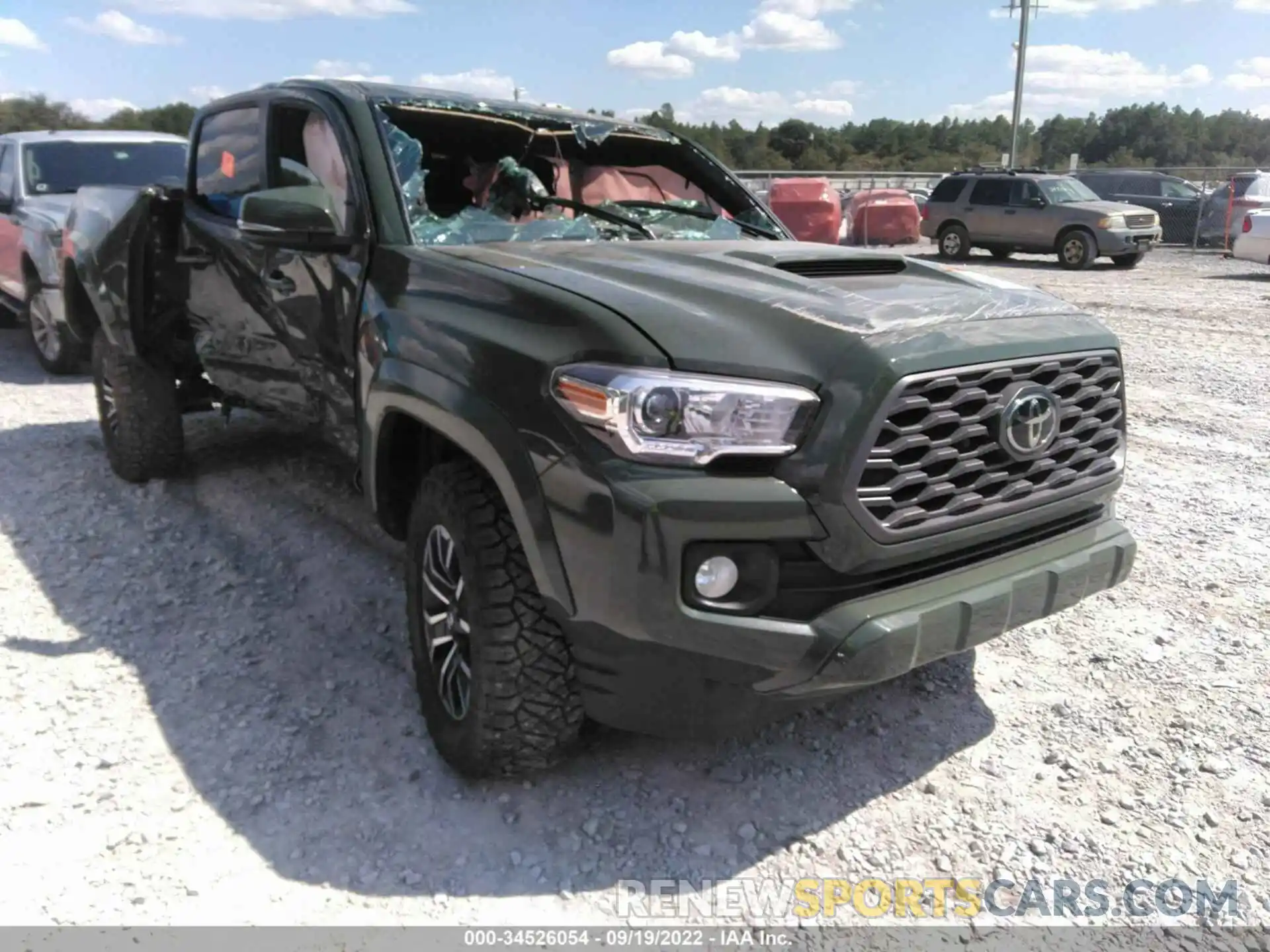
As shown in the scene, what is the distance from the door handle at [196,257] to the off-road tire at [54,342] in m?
3.28

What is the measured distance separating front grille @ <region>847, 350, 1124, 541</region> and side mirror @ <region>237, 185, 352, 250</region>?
1.86 m

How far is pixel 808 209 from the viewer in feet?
64.5

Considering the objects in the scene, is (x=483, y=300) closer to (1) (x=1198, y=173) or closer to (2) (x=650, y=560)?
(2) (x=650, y=560)

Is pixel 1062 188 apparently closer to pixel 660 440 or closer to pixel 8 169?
pixel 8 169

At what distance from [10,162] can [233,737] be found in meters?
7.44

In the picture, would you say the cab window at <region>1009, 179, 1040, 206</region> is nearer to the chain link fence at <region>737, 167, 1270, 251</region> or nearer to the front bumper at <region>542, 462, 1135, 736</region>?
the chain link fence at <region>737, 167, 1270, 251</region>

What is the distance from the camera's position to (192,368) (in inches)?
203

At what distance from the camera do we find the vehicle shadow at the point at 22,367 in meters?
7.88

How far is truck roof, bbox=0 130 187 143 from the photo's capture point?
27.7 feet

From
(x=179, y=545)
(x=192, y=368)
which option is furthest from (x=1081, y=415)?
(x=192, y=368)

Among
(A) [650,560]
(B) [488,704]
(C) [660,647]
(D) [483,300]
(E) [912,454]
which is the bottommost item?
(B) [488,704]

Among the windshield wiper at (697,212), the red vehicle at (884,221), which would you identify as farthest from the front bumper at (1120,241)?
the windshield wiper at (697,212)

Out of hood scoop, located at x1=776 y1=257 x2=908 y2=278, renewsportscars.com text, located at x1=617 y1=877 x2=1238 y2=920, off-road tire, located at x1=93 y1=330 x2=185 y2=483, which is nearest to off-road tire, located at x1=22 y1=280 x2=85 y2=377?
off-road tire, located at x1=93 y1=330 x2=185 y2=483

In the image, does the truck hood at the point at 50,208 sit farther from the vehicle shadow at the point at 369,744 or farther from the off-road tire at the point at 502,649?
the off-road tire at the point at 502,649
